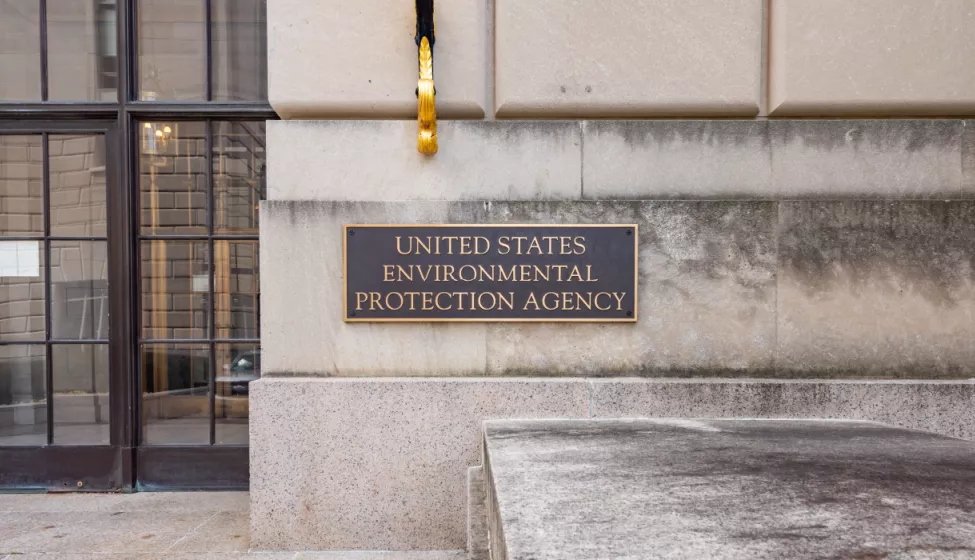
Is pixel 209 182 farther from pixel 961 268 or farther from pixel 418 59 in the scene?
pixel 961 268

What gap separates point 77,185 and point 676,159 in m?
5.21

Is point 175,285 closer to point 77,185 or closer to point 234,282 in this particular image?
point 234,282

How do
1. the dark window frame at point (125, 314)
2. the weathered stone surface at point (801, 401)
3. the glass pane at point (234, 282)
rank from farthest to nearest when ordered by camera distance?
1. the glass pane at point (234, 282)
2. the dark window frame at point (125, 314)
3. the weathered stone surface at point (801, 401)

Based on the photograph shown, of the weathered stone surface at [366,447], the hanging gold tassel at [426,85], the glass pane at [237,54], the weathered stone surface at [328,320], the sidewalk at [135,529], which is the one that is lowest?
the sidewalk at [135,529]

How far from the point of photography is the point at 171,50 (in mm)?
5070

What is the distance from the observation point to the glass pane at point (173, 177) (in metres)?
5.07

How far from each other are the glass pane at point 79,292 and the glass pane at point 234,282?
1.05 meters

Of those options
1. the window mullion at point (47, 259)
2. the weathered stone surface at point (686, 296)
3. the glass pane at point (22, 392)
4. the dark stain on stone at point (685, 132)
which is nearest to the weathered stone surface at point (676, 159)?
the dark stain on stone at point (685, 132)

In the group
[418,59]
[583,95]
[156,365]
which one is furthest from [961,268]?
[156,365]

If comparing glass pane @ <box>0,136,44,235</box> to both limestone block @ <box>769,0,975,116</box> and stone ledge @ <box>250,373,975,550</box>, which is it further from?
limestone block @ <box>769,0,975,116</box>

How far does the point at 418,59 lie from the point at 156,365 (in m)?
3.61

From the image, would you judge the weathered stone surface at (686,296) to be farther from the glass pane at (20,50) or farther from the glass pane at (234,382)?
the glass pane at (20,50)

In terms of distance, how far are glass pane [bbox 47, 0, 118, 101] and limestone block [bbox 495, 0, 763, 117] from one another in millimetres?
3678

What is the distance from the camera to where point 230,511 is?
177 inches
